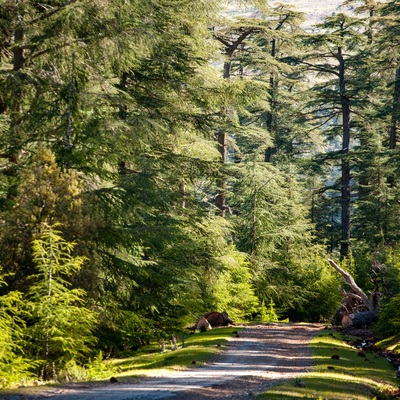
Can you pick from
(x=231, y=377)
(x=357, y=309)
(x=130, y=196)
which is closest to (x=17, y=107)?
(x=130, y=196)

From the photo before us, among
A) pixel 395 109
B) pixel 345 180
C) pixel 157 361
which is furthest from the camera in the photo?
pixel 345 180

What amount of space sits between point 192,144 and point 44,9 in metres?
9.07

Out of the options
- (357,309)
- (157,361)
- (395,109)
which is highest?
(395,109)

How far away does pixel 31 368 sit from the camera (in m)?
10.9

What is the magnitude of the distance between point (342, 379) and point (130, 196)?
6.90 m

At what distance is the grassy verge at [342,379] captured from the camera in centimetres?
945

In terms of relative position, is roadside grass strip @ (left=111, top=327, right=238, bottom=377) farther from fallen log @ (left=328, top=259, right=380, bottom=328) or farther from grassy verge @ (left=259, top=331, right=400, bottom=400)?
fallen log @ (left=328, top=259, right=380, bottom=328)

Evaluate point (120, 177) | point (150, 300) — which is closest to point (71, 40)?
point (120, 177)

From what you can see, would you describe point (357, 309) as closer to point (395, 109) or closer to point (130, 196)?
point (130, 196)

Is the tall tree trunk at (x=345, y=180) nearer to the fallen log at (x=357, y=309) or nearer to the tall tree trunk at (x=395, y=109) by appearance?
the tall tree trunk at (x=395, y=109)

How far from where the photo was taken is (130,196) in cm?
1470

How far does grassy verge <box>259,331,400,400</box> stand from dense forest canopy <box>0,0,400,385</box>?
11.3 feet

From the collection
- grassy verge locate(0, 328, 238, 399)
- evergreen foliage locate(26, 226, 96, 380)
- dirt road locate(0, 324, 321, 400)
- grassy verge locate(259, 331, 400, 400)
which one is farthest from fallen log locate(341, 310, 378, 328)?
evergreen foliage locate(26, 226, 96, 380)

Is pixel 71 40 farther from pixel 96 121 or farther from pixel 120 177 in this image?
pixel 120 177
